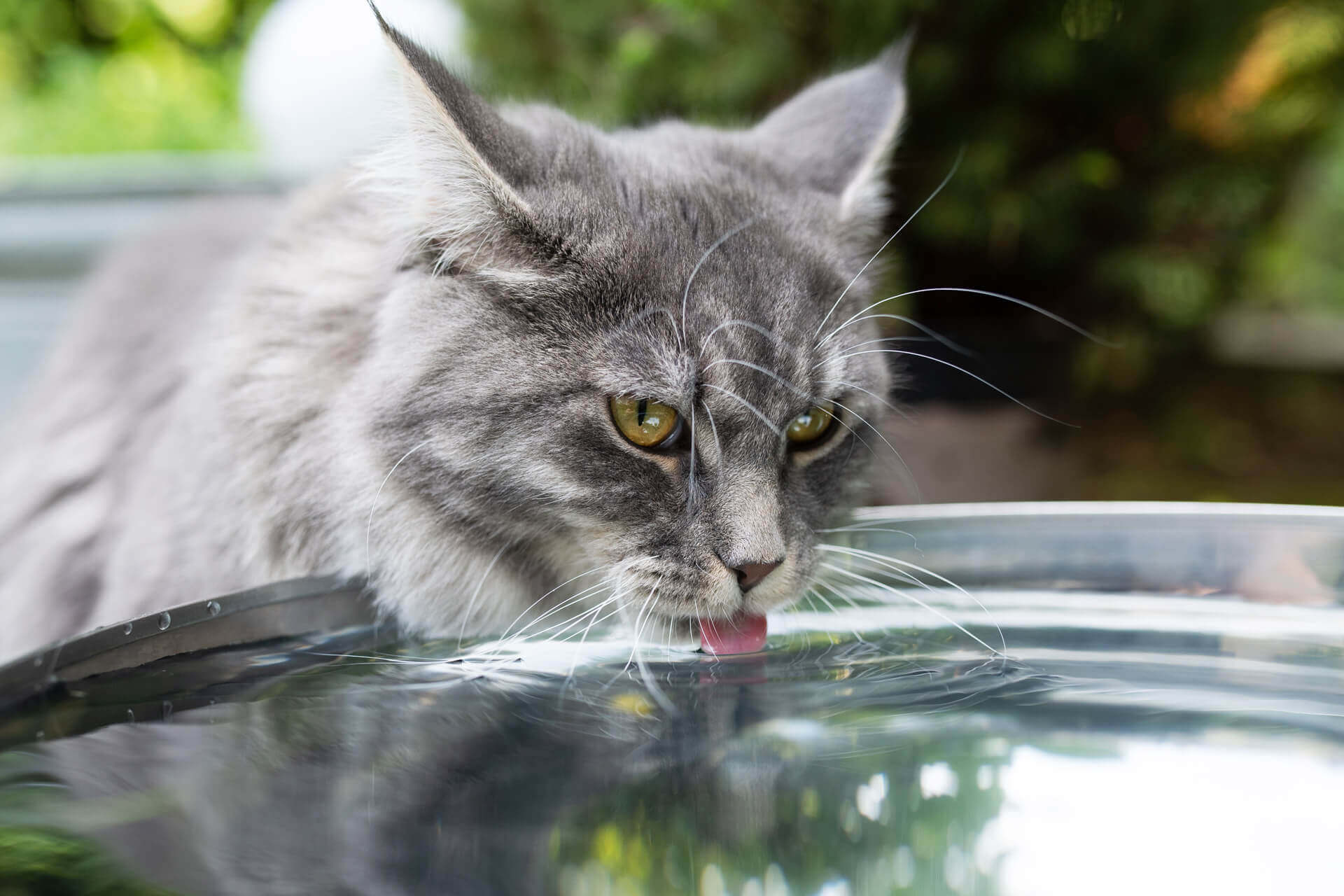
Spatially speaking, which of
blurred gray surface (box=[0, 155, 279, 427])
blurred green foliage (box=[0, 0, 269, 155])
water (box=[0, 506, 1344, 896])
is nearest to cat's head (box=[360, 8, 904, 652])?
water (box=[0, 506, 1344, 896])

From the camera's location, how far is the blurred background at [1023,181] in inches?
115

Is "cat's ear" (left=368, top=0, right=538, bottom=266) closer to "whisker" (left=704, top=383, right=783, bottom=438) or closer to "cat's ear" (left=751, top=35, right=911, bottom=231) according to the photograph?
"whisker" (left=704, top=383, right=783, bottom=438)

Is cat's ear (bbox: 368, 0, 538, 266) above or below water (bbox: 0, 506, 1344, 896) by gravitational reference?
above

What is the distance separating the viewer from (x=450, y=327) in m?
1.28

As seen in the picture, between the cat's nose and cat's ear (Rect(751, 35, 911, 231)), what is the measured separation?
597 mm

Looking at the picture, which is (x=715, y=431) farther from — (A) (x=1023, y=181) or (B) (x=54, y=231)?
(B) (x=54, y=231)

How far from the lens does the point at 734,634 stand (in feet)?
4.09

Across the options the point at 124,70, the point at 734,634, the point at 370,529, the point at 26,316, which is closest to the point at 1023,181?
the point at 734,634

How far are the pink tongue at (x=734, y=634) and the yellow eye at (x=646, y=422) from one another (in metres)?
0.23

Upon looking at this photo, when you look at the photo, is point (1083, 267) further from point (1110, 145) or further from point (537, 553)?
point (537, 553)

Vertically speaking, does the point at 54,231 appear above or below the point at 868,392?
above

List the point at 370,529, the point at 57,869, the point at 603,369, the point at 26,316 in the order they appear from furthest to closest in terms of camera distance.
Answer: the point at 26,316 → the point at 370,529 → the point at 603,369 → the point at 57,869

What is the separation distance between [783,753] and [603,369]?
0.51m

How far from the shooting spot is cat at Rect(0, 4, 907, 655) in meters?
1.22
